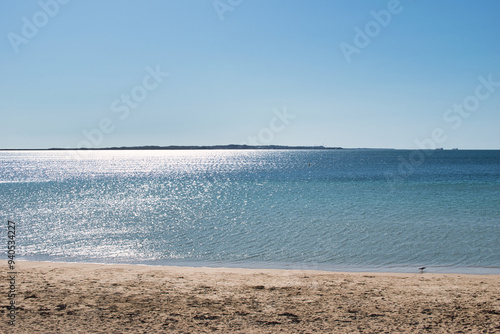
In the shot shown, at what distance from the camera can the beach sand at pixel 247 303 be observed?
6746 millimetres

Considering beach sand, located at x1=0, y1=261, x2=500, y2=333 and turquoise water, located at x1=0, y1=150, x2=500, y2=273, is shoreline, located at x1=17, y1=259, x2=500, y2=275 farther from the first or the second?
beach sand, located at x1=0, y1=261, x2=500, y2=333

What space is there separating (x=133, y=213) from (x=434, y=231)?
18618mm

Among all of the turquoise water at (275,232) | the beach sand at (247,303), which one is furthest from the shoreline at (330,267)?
the beach sand at (247,303)

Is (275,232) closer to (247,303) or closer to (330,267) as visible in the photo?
(330,267)

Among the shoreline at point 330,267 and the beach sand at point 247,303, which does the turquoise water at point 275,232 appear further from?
the beach sand at point 247,303

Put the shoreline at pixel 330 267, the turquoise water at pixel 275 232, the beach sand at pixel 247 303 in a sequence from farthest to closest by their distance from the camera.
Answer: the turquoise water at pixel 275 232
the shoreline at pixel 330 267
the beach sand at pixel 247 303

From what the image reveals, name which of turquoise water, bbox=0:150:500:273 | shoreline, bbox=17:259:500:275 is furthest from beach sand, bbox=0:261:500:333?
turquoise water, bbox=0:150:500:273

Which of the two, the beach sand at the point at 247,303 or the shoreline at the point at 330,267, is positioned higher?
the beach sand at the point at 247,303

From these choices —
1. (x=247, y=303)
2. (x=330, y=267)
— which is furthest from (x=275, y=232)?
(x=247, y=303)

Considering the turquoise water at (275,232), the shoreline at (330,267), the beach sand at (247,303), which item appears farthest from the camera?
the turquoise water at (275,232)

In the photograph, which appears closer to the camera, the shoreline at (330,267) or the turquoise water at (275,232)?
the shoreline at (330,267)

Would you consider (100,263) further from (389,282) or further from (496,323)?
(496,323)

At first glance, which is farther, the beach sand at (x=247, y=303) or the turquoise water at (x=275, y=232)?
the turquoise water at (x=275, y=232)

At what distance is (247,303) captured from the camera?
812 cm
